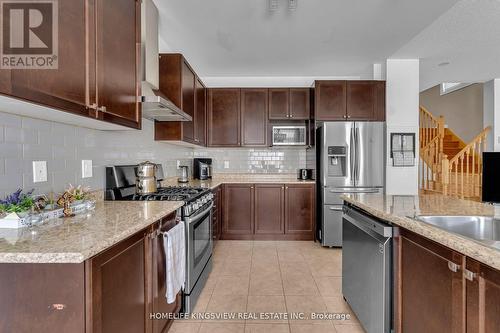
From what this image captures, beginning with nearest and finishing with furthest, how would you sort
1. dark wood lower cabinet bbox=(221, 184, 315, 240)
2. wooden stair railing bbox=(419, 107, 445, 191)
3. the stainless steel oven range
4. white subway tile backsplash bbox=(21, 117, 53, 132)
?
white subway tile backsplash bbox=(21, 117, 53, 132)
the stainless steel oven range
dark wood lower cabinet bbox=(221, 184, 315, 240)
wooden stair railing bbox=(419, 107, 445, 191)

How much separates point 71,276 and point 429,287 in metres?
1.45

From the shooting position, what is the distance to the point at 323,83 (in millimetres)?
3979

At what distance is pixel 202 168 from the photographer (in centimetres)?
436

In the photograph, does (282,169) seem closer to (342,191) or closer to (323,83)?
(342,191)

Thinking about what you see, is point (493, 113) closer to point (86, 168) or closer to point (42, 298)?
point (86, 168)

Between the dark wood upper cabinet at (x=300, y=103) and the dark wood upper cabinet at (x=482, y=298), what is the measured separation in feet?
11.2

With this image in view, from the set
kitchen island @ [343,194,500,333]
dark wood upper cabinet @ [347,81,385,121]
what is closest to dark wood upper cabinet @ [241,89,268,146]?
dark wood upper cabinet @ [347,81,385,121]

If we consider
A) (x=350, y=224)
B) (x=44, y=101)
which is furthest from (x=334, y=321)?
(x=44, y=101)

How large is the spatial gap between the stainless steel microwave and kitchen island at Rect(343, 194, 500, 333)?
2.55m

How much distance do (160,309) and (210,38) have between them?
2.75m

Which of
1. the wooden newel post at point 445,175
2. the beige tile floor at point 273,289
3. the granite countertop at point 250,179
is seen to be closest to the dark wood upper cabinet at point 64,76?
the beige tile floor at point 273,289

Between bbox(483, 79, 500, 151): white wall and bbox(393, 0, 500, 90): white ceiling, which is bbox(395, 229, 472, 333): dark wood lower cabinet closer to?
bbox(393, 0, 500, 90): white ceiling

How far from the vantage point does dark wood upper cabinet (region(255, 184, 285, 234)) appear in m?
4.06

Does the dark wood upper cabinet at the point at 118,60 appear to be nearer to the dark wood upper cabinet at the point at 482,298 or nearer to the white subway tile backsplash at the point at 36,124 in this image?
the white subway tile backsplash at the point at 36,124
